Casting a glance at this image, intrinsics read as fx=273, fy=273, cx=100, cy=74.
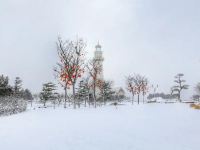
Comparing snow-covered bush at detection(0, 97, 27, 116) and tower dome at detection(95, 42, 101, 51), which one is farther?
tower dome at detection(95, 42, 101, 51)

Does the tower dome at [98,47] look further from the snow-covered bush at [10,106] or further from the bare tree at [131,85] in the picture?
the snow-covered bush at [10,106]

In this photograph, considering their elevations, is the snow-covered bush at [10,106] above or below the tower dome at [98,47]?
below

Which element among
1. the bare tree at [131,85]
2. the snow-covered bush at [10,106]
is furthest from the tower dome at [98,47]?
the snow-covered bush at [10,106]

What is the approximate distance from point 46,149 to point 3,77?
148 ft

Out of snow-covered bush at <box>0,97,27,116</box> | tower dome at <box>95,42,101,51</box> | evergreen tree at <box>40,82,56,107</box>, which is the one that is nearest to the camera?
snow-covered bush at <box>0,97,27,116</box>

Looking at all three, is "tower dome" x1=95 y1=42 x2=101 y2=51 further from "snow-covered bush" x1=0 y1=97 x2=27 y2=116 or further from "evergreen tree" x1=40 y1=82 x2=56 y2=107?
"snow-covered bush" x1=0 y1=97 x2=27 y2=116

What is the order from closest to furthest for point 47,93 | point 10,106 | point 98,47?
point 10,106 → point 47,93 → point 98,47

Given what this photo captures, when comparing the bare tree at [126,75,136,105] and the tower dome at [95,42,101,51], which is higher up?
the tower dome at [95,42,101,51]

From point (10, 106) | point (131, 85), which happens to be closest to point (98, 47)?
point (131, 85)

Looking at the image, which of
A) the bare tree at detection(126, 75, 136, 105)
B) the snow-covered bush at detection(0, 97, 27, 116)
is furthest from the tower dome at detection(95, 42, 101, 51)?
the snow-covered bush at detection(0, 97, 27, 116)

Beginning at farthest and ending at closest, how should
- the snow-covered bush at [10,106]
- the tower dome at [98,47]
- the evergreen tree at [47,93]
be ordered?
the tower dome at [98,47], the evergreen tree at [47,93], the snow-covered bush at [10,106]

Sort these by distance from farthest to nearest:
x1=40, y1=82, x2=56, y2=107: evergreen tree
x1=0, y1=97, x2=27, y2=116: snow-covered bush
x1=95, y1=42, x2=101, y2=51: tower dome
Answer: x1=95, y1=42, x2=101, y2=51: tower dome → x1=40, y1=82, x2=56, y2=107: evergreen tree → x1=0, y1=97, x2=27, y2=116: snow-covered bush

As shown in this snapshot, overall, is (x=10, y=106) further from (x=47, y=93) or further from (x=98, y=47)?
(x=98, y=47)

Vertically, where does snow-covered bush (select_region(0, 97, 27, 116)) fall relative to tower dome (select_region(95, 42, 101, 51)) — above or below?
below
